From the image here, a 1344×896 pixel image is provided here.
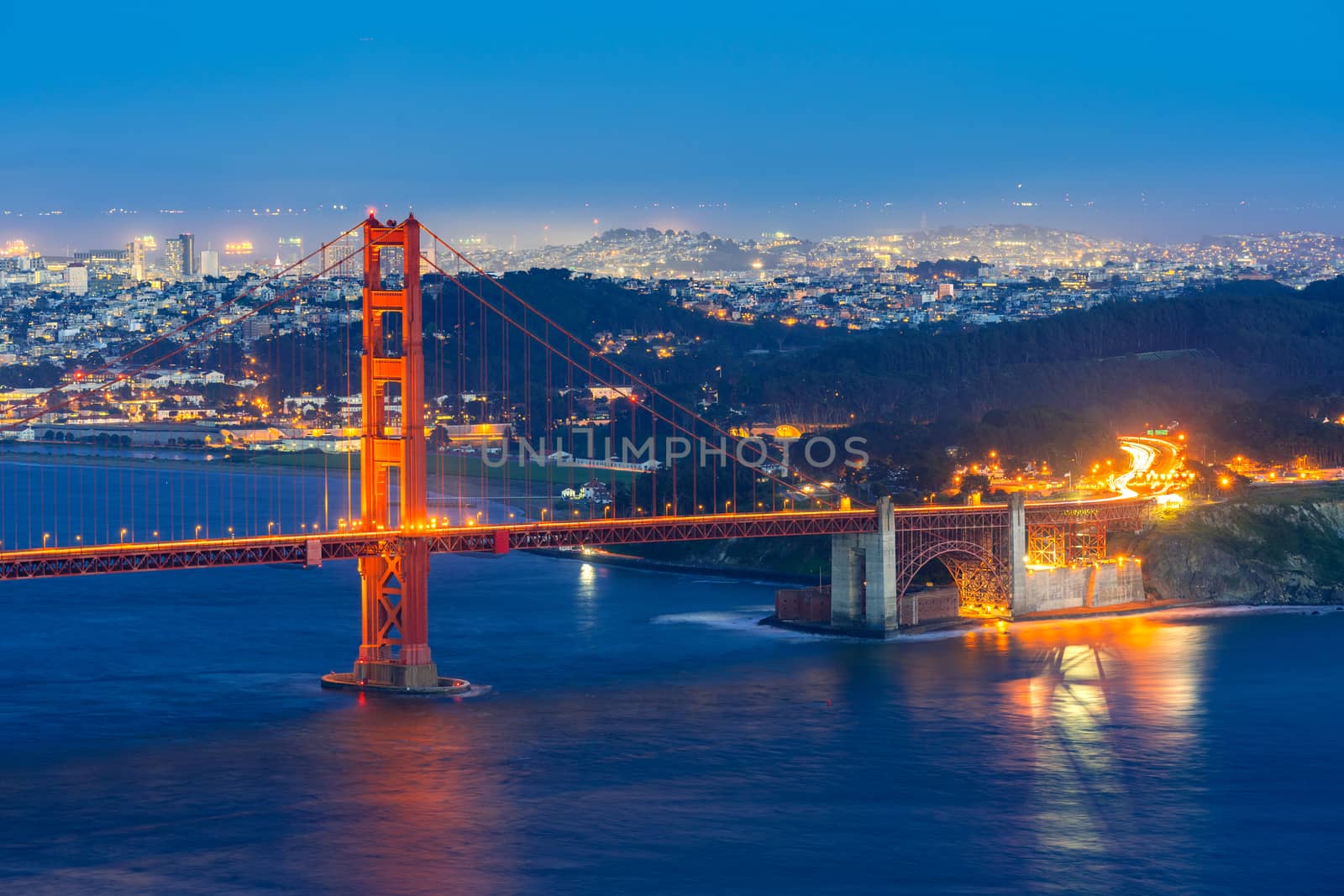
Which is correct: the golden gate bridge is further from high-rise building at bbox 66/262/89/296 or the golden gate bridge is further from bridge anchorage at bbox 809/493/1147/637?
high-rise building at bbox 66/262/89/296

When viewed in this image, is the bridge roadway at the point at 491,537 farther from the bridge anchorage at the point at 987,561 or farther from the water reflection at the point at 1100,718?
the water reflection at the point at 1100,718

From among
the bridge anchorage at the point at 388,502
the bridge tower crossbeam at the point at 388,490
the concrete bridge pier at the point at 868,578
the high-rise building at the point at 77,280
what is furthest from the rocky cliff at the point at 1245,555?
the high-rise building at the point at 77,280

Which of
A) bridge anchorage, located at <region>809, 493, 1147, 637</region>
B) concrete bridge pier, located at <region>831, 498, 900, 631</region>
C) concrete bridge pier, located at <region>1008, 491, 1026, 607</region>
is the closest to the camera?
concrete bridge pier, located at <region>831, 498, 900, 631</region>

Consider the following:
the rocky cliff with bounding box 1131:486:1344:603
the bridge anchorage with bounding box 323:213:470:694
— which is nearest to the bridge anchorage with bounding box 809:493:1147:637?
the rocky cliff with bounding box 1131:486:1344:603

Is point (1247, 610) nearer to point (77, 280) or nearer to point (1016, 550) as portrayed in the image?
point (1016, 550)

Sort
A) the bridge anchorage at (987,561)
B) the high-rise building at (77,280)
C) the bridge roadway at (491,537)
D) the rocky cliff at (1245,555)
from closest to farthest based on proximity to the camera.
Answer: the bridge roadway at (491,537) < the bridge anchorage at (987,561) < the rocky cliff at (1245,555) < the high-rise building at (77,280)

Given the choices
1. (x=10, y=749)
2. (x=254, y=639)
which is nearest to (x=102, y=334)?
(x=254, y=639)

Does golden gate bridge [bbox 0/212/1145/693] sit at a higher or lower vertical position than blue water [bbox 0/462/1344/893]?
higher

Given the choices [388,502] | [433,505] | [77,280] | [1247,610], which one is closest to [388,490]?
[388,502]
